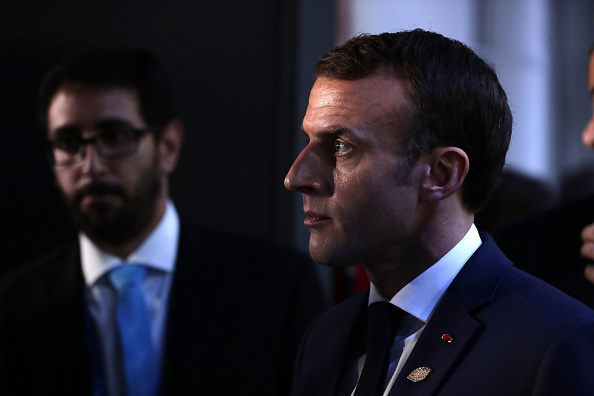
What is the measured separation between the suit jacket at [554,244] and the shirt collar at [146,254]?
110 centimetres

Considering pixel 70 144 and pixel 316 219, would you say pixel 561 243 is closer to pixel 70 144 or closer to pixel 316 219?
pixel 316 219

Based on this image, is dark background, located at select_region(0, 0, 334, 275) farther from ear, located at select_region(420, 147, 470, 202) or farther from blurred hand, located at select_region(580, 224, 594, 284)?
ear, located at select_region(420, 147, 470, 202)

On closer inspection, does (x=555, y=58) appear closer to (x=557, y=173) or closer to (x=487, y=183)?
(x=557, y=173)

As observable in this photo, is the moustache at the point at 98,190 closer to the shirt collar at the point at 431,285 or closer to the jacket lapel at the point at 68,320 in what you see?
the jacket lapel at the point at 68,320

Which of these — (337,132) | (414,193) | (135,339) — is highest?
(337,132)

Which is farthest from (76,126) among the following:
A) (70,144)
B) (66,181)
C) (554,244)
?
(554,244)

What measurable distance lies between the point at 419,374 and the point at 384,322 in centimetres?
14

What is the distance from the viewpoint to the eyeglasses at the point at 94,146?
230 centimetres

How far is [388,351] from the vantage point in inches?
50.6

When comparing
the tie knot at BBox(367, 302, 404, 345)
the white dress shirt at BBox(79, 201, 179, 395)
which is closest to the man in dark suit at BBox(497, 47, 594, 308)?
the tie knot at BBox(367, 302, 404, 345)

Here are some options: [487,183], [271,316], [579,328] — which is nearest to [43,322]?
[271,316]

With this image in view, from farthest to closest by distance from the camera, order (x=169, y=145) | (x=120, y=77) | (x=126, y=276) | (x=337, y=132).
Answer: (x=169, y=145)
(x=120, y=77)
(x=126, y=276)
(x=337, y=132)

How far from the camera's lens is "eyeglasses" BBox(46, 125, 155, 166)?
2.30m

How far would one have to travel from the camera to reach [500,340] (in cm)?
114
